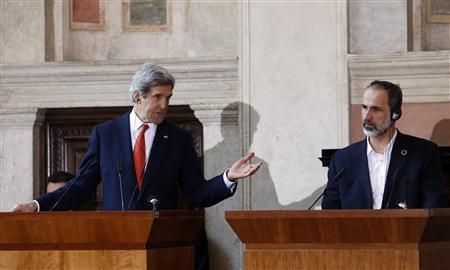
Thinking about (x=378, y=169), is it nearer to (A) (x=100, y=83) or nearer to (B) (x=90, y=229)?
(B) (x=90, y=229)

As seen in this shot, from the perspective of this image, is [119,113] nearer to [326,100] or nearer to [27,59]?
[27,59]

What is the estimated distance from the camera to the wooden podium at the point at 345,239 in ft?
19.5

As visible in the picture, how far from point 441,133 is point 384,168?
1422 millimetres

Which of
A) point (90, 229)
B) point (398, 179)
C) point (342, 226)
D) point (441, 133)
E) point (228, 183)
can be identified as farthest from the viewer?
point (441, 133)

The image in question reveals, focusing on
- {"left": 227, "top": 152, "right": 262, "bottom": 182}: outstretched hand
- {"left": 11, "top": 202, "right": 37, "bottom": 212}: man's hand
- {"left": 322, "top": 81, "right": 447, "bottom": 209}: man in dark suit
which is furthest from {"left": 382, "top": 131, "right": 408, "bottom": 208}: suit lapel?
{"left": 11, "top": 202, "right": 37, "bottom": 212}: man's hand

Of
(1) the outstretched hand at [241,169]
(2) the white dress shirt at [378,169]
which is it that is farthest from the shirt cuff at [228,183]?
(2) the white dress shirt at [378,169]

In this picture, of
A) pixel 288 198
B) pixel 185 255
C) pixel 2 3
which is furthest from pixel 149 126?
pixel 2 3

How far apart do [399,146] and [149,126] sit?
1.34 metres

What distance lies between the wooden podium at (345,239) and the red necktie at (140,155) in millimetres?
1023

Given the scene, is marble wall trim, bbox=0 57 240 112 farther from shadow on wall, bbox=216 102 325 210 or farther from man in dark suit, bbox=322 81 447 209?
man in dark suit, bbox=322 81 447 209

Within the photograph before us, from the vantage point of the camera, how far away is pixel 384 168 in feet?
23.4

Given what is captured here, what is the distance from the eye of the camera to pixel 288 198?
340 inches

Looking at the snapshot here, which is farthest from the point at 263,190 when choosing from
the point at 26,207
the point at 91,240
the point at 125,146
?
the point at 91,240

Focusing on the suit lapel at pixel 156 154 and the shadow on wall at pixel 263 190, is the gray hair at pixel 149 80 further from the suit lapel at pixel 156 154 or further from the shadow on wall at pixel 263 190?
the shadow on wall at pixel 263 190
